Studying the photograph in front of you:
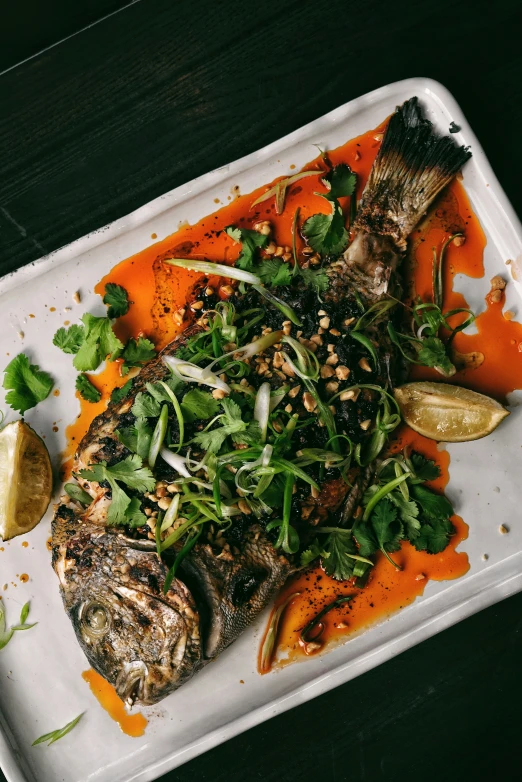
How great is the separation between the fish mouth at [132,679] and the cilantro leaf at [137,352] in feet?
4.68

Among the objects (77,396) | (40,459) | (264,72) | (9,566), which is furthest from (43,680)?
(264,72)

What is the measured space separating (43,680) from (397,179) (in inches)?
123

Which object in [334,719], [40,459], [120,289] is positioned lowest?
[334,719]

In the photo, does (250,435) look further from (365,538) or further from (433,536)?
(433,536)

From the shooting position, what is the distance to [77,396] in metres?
3.11

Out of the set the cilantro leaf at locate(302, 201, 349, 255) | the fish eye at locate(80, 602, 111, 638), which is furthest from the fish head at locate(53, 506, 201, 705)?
the cilantro leaf at locate(302, 201, 349, 255)

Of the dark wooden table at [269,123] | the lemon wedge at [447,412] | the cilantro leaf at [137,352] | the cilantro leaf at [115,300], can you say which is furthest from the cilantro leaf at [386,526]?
the cilantro leaf at [115,300]

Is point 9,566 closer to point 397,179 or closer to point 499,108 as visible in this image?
point 397,179

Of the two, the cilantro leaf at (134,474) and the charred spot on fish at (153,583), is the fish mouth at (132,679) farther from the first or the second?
the cilantro leaf at (134,474)

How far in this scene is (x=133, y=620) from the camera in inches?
91.4

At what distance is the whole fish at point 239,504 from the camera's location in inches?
92.0

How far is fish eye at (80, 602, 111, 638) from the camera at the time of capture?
2355 millimetres

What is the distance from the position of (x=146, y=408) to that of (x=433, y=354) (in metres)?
1.35

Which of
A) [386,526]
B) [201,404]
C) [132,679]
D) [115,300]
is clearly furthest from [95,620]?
[115,300]
